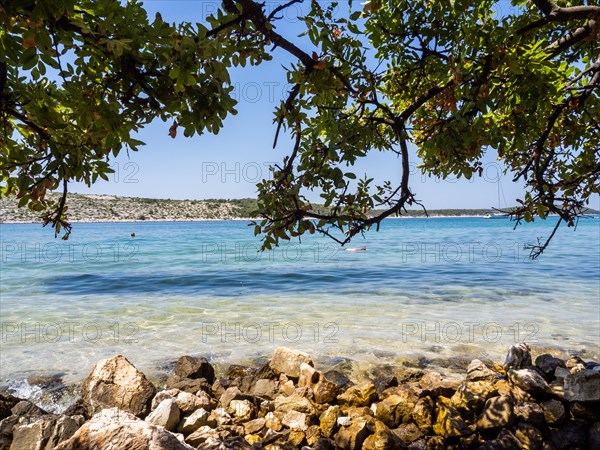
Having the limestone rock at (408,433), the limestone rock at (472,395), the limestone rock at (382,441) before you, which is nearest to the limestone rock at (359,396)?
the limestone rock at (408,433)

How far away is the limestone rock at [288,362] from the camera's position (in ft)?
24.8

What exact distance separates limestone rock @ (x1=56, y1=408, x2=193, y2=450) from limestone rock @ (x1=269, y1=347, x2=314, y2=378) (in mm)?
4196

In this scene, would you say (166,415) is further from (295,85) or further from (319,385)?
(295,85)

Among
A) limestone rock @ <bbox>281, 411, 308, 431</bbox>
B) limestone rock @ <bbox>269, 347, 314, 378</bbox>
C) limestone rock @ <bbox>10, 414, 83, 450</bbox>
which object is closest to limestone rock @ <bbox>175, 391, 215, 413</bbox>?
limestone rock @ <bbox>281, 411, 308, 431</bbox>

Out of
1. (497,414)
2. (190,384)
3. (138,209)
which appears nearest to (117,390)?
(190,384)

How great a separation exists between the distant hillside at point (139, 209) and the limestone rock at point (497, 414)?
140 metres

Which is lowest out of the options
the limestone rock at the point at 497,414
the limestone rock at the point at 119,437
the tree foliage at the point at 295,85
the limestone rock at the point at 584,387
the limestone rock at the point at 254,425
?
the limestone rock at the point at 254,425

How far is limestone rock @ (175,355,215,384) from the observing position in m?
7.72

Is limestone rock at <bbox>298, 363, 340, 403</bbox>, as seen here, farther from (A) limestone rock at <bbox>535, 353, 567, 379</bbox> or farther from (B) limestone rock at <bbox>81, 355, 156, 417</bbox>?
(A) limestone rock at <bbox>535, 353, 567, 379</bbox>

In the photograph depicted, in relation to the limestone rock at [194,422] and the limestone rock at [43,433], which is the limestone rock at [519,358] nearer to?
the limestone rock at [194,422]

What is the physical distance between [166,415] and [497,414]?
4402 mm

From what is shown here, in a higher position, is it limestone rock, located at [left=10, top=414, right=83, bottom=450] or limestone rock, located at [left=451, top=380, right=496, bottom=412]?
limestone rock, located at [left=451, top=380, right=496, bottom=412]

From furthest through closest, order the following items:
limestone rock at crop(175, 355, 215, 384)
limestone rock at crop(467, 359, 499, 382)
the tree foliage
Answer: limestone rock at crop(175, 355, 215, 384), limestone rock at crop(467, 359, 499, 382), the tree foliage

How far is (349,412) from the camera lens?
5980mm
